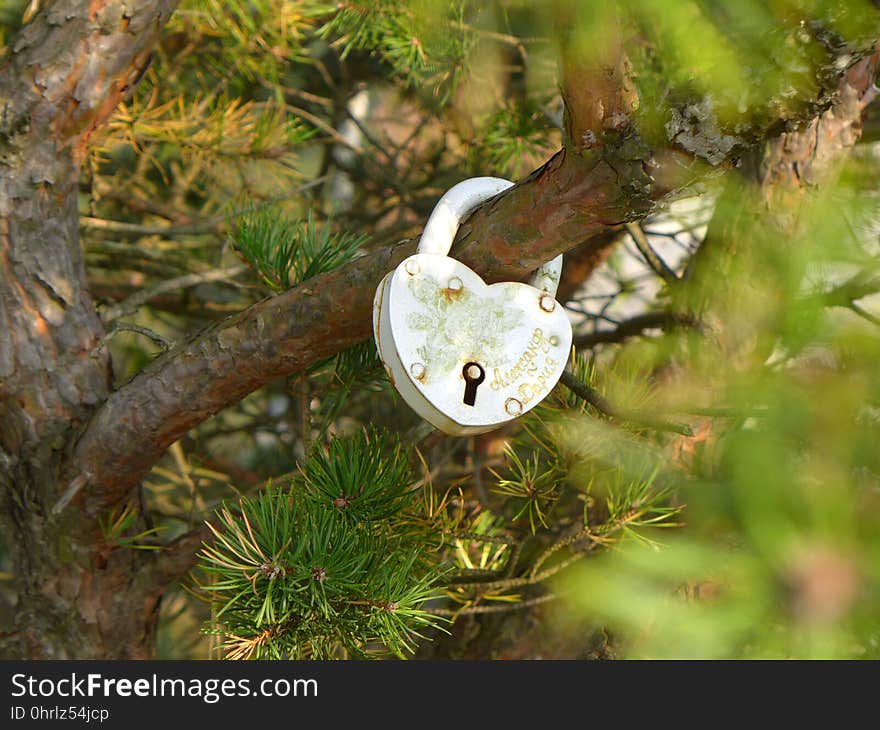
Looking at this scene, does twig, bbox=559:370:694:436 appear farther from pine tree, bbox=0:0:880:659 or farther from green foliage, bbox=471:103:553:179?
green foliage, bbox=471:103:553:179

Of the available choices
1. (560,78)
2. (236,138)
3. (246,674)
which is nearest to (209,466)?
(236,138)

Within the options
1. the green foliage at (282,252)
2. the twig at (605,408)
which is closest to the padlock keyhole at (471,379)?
the twig at (605,408)

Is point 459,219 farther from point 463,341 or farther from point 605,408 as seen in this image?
point 605,408

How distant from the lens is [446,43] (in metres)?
1.06

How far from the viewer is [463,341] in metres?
0.57

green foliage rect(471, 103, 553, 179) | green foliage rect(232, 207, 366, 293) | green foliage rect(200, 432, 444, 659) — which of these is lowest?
green foliage rect(200, 432, 444, 659)

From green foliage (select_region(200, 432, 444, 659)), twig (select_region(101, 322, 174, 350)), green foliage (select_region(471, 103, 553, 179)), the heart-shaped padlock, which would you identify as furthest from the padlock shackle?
green foliage (select_region(471, 103, 553, 179))

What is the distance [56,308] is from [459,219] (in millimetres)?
470

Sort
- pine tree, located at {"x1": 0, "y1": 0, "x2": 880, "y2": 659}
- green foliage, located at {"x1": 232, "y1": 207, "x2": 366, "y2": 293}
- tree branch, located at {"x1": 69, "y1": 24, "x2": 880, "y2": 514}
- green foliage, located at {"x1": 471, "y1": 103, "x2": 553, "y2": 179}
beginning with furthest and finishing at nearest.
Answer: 1. green foliage, located at {"x1": 471, "y1": 103, "x2": 553, "y2": 179}
2. green foliage, located at {"x1": 232, "y1": 207, "x2": 366, "y2": 293}
3. tree branch, located at {"x1": 69, "y1": 24, "x2": 880, "y2": 514}
4. pine tree, located at {"x1": 0, "y1": 0, "x2": 880, "y2": 659}

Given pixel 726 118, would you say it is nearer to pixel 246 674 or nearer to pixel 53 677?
pixel 246 674

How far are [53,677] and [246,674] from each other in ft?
0.66

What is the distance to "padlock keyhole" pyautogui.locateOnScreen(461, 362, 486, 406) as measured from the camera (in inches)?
22.4

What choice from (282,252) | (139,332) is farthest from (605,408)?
(139,332)

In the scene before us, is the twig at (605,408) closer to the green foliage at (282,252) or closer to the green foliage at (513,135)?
the green foliage at (282,252)
